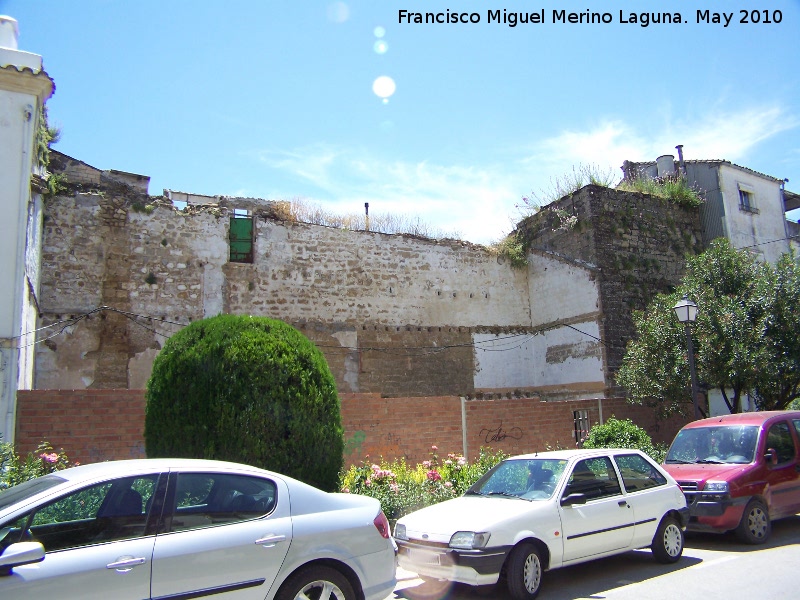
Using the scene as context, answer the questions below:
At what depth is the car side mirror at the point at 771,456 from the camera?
8.91m

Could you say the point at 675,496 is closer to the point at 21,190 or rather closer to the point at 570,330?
the point at 21,190

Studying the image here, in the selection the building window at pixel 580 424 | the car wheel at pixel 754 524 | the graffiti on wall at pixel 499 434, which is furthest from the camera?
the building window at pixel 580 424

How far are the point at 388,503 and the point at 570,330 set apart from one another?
520 inches

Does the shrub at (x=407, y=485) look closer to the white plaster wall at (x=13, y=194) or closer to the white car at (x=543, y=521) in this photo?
the white car at (x=543, y=521)

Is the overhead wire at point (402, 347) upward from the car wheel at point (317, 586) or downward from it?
upward

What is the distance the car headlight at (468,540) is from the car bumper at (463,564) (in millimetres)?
49

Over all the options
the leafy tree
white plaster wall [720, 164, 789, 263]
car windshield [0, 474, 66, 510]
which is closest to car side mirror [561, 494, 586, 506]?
car windshield [0, 474, 66, 510]

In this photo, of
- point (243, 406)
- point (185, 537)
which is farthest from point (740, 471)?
point (185, 537)

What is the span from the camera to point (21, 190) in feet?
35.3

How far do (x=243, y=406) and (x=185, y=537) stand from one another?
333cm

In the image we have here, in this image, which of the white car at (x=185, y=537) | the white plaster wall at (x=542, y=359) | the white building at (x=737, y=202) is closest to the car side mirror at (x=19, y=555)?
the white car at (x=185, y=537)

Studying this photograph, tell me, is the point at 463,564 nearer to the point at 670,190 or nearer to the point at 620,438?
the point at 620,438

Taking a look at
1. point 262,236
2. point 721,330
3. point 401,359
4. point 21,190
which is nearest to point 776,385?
point 721,330

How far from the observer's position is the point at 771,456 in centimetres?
893
